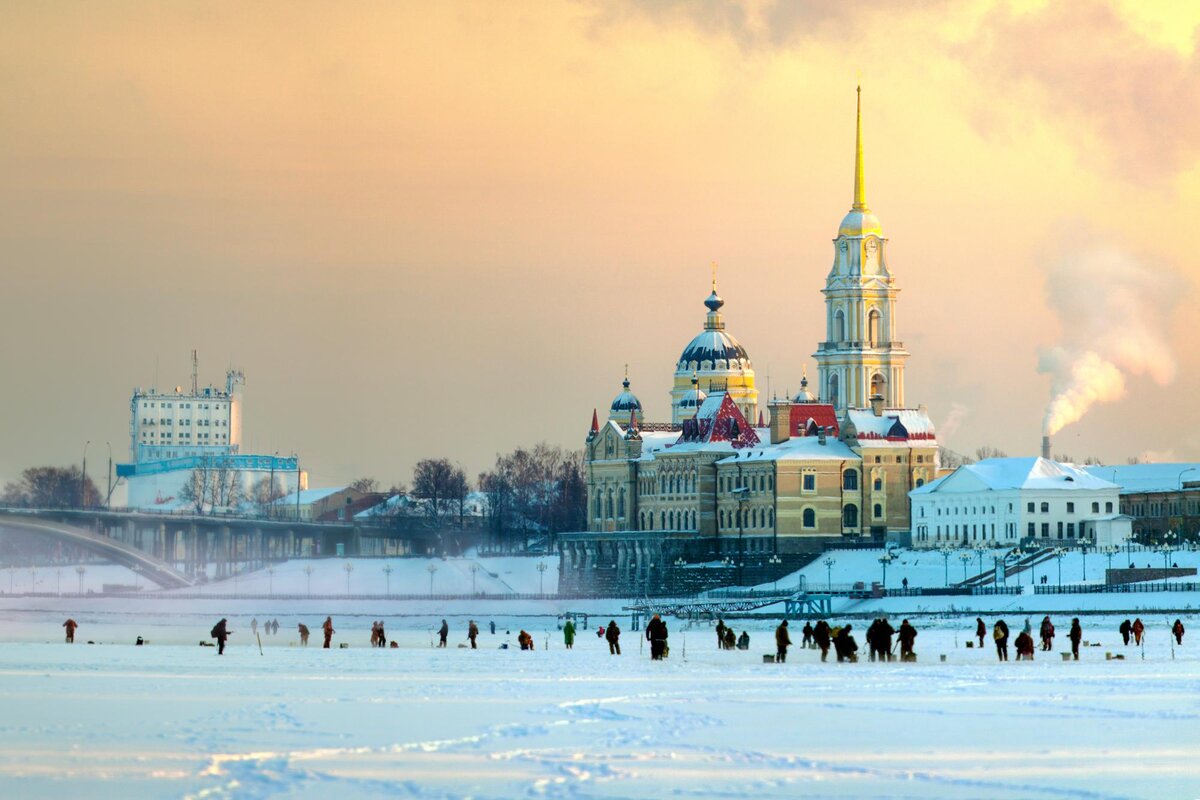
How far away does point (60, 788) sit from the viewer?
2962 centimetres

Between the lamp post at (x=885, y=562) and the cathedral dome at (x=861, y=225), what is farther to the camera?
the cathedral dome at (x=861, y=225)

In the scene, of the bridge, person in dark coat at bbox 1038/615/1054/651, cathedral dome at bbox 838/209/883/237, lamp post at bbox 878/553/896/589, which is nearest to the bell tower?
cathedral dome at bbox 838/209/883/237

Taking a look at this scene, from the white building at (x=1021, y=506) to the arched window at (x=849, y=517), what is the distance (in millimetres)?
6154

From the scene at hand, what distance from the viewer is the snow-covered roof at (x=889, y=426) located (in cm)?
14375

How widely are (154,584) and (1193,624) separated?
88583 mm

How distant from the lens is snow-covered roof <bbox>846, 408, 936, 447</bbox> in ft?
472

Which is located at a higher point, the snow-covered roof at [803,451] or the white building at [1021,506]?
the snow-covered roof at [803,451]

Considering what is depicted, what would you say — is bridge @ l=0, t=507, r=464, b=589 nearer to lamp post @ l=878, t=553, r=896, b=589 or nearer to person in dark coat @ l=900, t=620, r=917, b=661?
lamp post @ l=878, t=553, r=896, b=589

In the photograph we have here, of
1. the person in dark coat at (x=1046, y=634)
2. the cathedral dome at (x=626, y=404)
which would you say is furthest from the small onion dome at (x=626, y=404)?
the person in dark coat at (x=1046, y=634)

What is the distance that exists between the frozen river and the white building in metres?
78.8

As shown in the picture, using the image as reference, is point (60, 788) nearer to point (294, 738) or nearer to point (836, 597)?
point (294, 738)

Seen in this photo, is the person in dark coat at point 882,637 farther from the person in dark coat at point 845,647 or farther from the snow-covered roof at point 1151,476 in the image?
the snow-covered roof at point 1151,476

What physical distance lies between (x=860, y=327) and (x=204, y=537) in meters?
51.4

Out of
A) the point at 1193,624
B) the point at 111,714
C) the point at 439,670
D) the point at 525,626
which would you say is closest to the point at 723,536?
the point at 525,626
